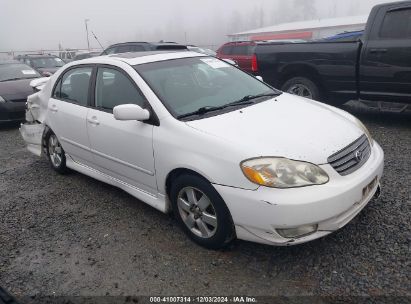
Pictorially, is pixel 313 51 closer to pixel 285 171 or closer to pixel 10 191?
pixel 285 171

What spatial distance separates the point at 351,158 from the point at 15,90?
755 cm

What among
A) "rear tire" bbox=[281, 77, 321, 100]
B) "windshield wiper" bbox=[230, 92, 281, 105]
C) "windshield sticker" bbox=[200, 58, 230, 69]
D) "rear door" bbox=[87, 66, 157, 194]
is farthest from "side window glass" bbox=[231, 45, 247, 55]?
"rear door" bbox=[87, 66, 157, 194]

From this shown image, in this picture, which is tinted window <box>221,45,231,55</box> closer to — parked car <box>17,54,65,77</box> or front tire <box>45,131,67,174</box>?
parked car <box>17,54,65,77</box>

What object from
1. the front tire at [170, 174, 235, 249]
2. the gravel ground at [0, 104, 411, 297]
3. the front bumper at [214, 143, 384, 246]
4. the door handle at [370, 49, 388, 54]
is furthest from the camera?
Answer: the door handle at [370, 49, 388, 54]

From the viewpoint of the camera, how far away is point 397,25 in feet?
18.5

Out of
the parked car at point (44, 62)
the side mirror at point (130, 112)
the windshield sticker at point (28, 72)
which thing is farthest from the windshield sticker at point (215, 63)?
the parked car at point (44, 62)

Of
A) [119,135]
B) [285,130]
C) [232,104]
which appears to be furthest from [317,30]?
[285,130]

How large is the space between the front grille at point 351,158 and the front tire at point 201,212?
34.0 inches

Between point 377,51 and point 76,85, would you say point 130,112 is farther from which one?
point 377,51

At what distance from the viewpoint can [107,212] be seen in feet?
12.6

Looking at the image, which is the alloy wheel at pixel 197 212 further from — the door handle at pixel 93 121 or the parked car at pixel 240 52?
the parked car at pixel 240 52

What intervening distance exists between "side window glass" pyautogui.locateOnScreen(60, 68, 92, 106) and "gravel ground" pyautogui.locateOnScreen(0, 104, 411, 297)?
1161 millimetres

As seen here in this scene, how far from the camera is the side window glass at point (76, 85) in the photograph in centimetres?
413

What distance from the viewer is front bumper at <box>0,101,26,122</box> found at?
7.70m
